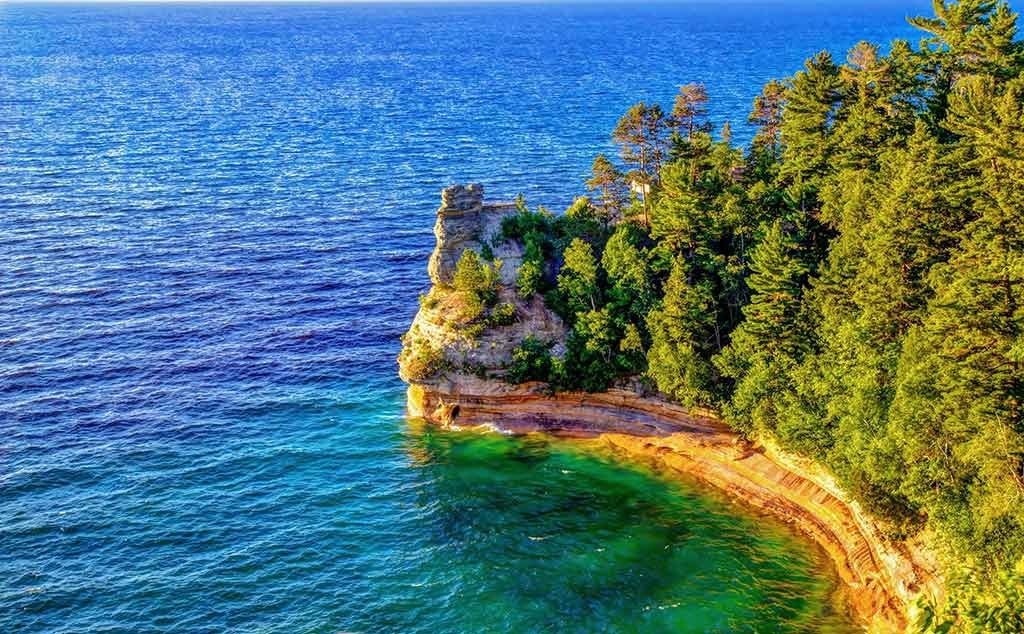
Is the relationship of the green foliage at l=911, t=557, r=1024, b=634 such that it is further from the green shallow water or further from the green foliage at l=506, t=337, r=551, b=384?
the green foliage at l=506, t=337, r=551, b=384

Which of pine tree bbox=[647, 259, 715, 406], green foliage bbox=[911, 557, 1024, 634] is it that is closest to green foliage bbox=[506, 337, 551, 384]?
pine tree bbox=[647, 259, 715, 406]

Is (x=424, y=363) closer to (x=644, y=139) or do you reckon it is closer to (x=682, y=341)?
(x=682, y=341)

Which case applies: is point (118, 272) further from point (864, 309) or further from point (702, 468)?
point (864, 309)

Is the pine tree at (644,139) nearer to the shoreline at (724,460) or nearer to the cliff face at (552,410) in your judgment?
the cliff face at (552,410)

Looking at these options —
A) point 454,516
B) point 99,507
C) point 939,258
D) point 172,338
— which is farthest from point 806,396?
point 172,338

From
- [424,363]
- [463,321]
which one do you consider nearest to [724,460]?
[463,321]

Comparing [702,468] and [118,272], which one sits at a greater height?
[118,272]
